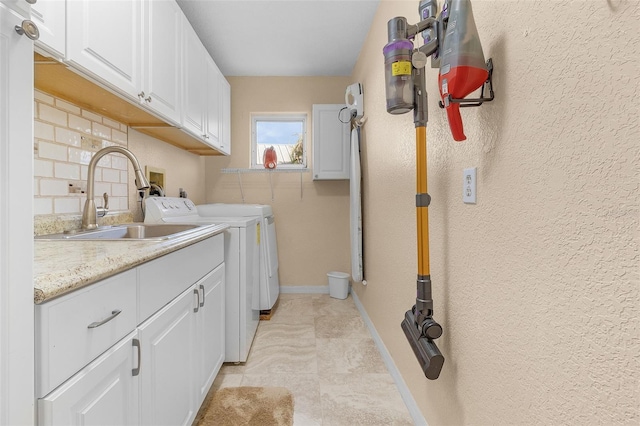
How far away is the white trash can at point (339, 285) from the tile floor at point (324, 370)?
48cm

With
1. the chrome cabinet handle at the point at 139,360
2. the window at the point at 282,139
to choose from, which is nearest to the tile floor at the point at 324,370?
the chrome cabinet handle at the point at 139,360

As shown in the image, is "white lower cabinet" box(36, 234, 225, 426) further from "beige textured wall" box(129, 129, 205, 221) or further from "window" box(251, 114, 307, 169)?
"window" box(251, 114, 307, 169)

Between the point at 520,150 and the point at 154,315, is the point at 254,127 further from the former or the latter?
the point at 520,150

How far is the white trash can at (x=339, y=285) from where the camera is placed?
3346mm

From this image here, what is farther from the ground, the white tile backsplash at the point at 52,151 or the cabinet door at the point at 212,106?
the cabinet door at the point at 212,106

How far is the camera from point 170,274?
→ 1.16 m

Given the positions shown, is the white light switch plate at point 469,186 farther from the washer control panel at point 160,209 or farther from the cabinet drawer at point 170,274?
the washer control panel at point 160,209

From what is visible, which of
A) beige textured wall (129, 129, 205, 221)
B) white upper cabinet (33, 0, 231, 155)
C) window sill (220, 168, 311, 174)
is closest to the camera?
white upper cabinet (33, 0, 231, 155)

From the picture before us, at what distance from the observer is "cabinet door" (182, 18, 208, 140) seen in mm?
2057

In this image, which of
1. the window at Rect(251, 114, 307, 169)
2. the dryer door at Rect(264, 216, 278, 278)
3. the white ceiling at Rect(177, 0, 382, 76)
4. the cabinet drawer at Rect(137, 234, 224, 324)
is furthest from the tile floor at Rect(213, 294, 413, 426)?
the white ceiling at Rect(177, 0, 382, 76)

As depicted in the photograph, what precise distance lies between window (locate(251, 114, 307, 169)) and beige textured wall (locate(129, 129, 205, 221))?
0.63m

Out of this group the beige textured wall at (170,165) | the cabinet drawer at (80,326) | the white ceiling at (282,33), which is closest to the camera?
the cabinet drawer at (80,326)

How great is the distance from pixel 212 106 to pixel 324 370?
219 centimetres

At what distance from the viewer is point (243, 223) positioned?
205 cm
